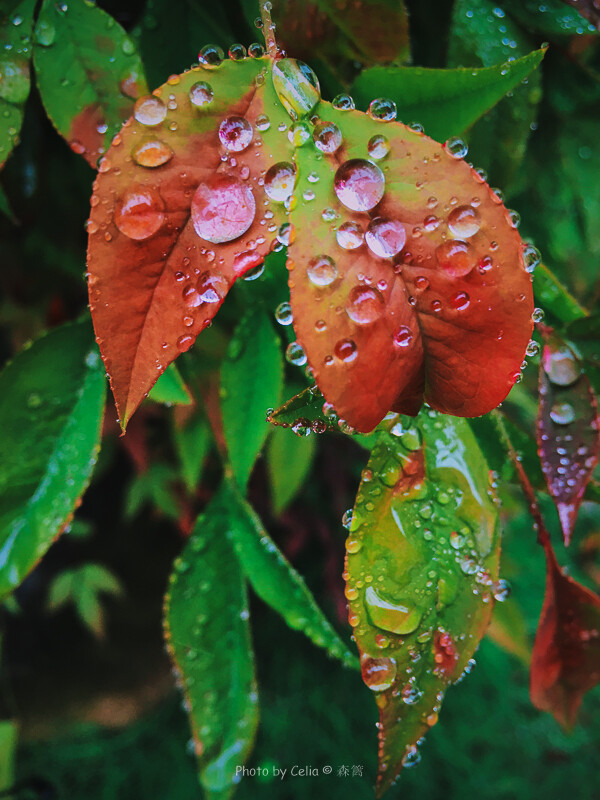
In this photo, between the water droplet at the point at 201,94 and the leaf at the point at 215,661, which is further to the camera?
the leaf at the point at 215,661

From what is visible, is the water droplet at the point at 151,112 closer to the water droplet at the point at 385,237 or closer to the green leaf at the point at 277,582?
the water droplet at the point at 385,237

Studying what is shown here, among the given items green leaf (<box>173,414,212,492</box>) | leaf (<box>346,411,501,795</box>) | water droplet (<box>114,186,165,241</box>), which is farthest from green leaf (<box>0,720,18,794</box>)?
water droplet (<box>114,186,165,241</box>)

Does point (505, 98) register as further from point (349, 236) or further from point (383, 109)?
point (349, 236)

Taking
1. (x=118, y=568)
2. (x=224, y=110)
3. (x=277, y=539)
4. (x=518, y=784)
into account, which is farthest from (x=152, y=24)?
(x=518, y=784)

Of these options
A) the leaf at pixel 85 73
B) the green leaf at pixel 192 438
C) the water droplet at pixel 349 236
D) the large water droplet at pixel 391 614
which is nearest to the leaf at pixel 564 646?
the large water droplet at pixel 391 614

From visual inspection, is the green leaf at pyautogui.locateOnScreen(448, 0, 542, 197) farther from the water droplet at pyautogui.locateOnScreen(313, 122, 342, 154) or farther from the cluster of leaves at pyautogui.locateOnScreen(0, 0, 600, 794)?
the water droplet at pyautogui.locateOnScreen(313, 122, 342, 154)

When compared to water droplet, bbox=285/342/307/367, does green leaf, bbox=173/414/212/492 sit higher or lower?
lower

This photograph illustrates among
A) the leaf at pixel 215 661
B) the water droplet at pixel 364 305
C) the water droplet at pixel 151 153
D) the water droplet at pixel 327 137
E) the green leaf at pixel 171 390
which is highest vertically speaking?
the water droplet at pixel 151 153
